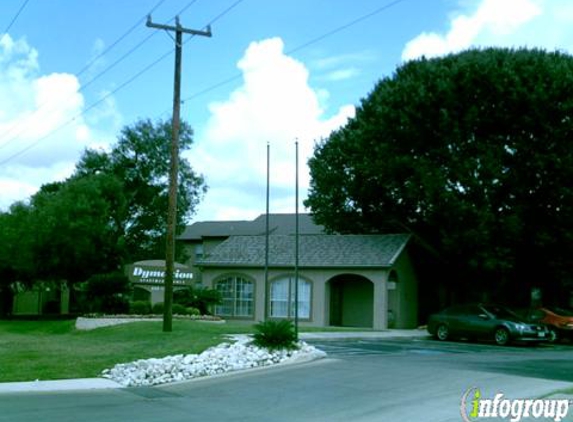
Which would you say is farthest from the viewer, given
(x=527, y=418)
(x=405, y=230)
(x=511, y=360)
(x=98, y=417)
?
(x=405, y=230)

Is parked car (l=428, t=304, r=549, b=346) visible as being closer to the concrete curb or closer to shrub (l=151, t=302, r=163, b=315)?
shrub (l=151, t=302, r=163, b=315)

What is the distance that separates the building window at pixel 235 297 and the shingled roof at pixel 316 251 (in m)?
0.89

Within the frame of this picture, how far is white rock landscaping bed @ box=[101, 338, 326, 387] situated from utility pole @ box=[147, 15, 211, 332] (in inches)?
198

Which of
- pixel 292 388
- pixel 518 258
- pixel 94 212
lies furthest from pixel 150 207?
pixel 292 388

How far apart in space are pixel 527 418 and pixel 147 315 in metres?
22.7

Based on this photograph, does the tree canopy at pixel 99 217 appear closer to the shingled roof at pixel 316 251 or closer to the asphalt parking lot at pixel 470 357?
the shingled roof at pixel 316 251

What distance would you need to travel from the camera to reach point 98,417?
35.9 feet

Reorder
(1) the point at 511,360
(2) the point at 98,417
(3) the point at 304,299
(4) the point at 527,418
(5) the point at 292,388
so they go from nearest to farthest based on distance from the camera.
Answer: (4) the point at 527,418
(2) the point at 98,417
(5) the point at 292,388
(1) the point at 511,360
(3) the point at 304,299

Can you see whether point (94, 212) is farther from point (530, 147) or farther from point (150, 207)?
point (530, 147)

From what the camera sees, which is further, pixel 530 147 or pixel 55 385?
pixel 530 147

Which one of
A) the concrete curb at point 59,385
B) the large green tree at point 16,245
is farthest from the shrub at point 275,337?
the large green tree at point 16,245

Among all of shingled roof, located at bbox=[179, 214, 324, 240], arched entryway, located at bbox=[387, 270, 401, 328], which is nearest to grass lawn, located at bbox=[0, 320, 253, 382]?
arched entryway, located at bbox=[387, 270, 401, 328]

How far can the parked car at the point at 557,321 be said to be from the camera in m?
30.4

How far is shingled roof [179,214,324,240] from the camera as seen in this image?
61062 mm
